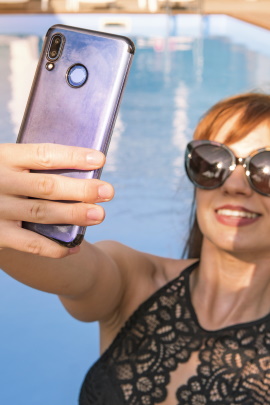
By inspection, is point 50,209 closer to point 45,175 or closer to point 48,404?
point 45,175

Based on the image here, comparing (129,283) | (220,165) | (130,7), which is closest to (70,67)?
(220,165)

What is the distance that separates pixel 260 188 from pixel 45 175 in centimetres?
97

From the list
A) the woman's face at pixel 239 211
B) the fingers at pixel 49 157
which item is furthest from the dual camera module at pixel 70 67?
the woman's face at pixel 239 211

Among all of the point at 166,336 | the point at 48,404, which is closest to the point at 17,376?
the point at 48,404

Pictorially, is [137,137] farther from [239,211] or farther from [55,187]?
[55,187]

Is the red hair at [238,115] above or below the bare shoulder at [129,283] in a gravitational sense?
above

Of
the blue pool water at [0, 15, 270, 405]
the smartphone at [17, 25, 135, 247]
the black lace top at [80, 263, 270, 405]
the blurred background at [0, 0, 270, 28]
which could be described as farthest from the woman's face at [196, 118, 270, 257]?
the blurred background at [0, 0, 270, 28]

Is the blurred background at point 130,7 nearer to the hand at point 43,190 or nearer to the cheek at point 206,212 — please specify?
the cheek at point 206,212

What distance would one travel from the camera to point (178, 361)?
199cm

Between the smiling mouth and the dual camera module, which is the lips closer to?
the smiling mouth

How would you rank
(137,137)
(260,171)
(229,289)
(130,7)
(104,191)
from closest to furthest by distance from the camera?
(104,191), (260,171), (229,289), (137,137), (130,7)

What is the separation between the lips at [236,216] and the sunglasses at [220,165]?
0.06m

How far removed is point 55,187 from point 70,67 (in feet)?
0.75

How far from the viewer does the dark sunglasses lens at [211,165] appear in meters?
1.98
